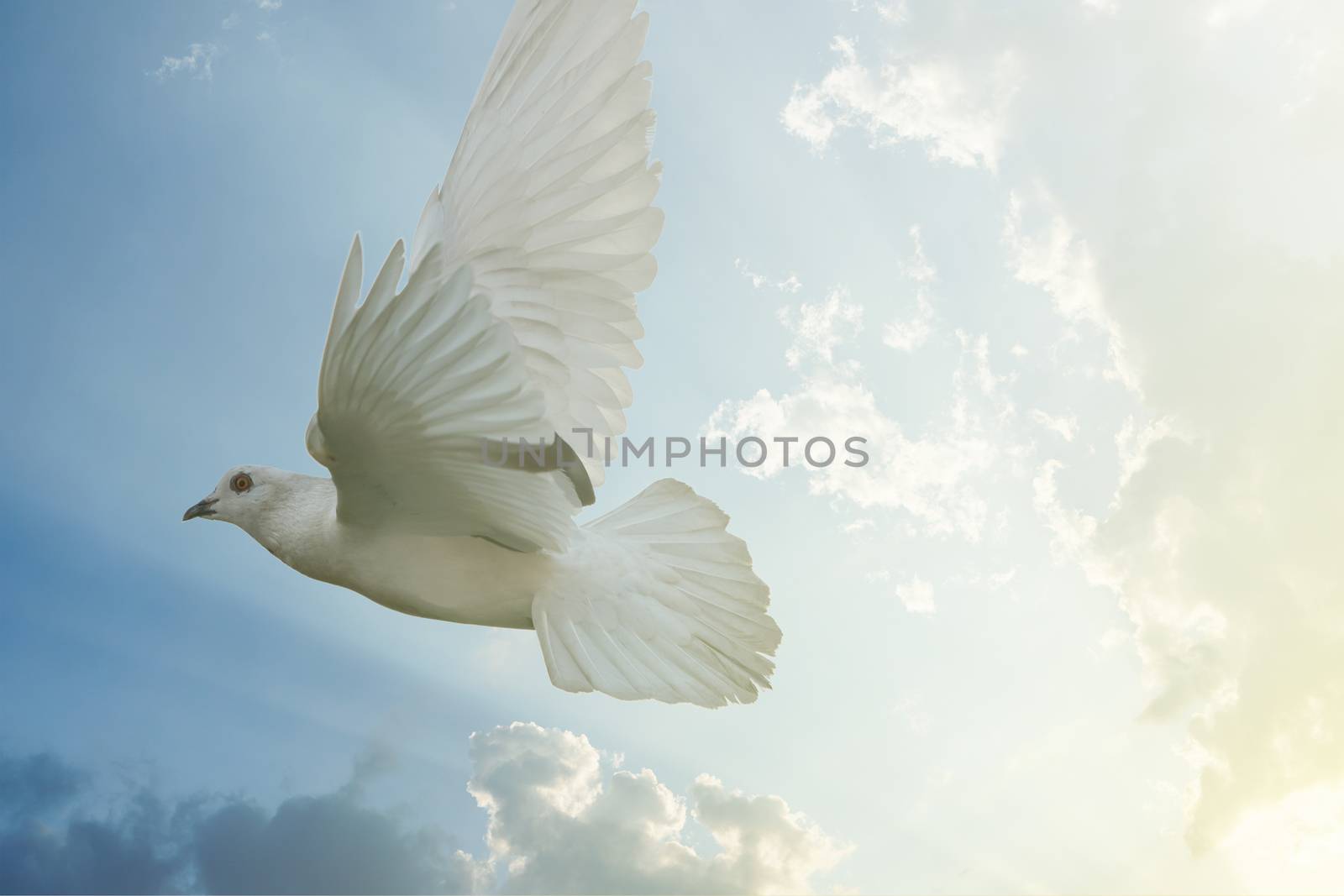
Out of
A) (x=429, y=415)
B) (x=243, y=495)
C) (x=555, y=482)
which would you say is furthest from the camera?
(x=243, y=495)

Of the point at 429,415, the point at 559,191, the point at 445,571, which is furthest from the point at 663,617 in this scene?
the point at 559,191

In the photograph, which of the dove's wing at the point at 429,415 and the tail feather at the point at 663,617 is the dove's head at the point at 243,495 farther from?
the tail feather at the point at 663,617

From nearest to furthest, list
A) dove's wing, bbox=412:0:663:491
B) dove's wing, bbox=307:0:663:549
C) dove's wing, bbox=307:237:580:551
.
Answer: dove's wing, bbox=307:237:580:551
dove's wing, bbox=307:0:663:549
dove's wing, bbox=412:0:663:491

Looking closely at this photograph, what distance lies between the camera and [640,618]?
4465 millimetres

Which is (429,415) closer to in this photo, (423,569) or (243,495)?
(423,569)

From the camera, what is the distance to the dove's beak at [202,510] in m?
5.06

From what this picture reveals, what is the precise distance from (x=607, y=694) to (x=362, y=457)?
1.36m

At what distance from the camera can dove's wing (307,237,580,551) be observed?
10.8ft

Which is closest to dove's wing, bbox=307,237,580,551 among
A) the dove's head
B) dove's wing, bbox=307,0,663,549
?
dove's wing, bbox=307,0,663,549

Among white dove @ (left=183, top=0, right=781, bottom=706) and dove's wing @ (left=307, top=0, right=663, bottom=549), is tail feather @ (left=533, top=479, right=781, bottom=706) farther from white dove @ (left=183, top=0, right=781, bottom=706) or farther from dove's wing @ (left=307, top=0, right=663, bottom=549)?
dove's wing @ (left=307, top=0, right=663, bottom=549)

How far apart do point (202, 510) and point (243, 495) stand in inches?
12.0

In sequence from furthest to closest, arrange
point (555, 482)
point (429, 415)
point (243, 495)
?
1. point (243, 495)
2. point (555, 482)
3. point (429, 415)

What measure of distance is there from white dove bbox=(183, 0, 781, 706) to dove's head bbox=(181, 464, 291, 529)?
0.01 m

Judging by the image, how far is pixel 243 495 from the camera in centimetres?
495
